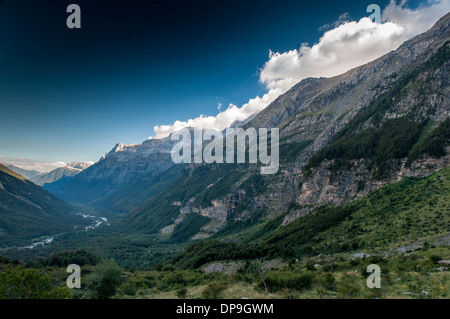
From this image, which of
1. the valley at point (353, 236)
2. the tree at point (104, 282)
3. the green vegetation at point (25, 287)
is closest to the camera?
the green vegetation at point (25, 287)

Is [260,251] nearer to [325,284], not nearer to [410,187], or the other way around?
[325,284]

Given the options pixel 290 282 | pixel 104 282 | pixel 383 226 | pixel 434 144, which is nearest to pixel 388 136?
pixel 434 144

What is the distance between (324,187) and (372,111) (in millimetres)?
58296

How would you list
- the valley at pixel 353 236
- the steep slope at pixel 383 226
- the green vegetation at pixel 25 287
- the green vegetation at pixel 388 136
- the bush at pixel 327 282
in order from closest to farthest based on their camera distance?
the green vegetation at pixel 25 287 < the bush at pixel 327 282 < the valley at pixel 353 236 < the steep slope at pixel 383 226 < the green vegetation at pixel 388 136

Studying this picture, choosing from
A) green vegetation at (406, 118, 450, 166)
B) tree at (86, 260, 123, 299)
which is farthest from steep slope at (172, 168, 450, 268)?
tree at (86, 260, 123, 299)

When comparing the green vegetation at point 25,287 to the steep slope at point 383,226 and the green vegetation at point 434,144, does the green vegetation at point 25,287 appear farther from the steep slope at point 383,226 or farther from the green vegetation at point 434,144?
the green vegetation at point 434,144

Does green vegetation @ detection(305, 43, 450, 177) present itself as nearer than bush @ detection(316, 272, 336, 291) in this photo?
No

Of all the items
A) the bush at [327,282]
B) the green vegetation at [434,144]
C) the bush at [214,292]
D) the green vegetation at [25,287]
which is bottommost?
the bush at [214,292]

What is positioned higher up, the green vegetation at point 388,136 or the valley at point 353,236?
the green vegetation at point 388,136

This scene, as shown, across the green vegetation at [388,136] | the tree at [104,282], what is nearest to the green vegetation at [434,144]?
the green vegetation at [388,136]

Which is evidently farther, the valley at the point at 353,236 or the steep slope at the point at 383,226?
the steep slope at the point at 383,226

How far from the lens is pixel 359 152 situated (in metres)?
95.9

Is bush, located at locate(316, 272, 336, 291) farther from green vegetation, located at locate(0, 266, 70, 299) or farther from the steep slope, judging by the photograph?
green vegetation, located at locate(0, 266, 70, 299)

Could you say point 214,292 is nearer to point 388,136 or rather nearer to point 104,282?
point 104,282
